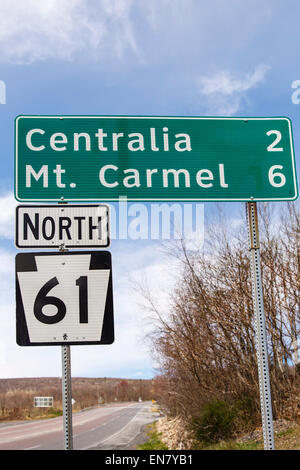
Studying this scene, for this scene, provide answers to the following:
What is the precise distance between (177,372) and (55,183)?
15.7 meters

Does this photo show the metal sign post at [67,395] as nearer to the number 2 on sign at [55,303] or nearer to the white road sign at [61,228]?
the number 2 on sign at [55,303]

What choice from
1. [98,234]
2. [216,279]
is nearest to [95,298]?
[98,234]

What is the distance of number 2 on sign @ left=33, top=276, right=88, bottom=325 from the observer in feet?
12.6

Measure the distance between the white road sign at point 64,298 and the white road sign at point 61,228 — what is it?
9cm

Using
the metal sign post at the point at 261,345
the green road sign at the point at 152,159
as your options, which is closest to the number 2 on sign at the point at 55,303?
the green road sign at the point at 152,159

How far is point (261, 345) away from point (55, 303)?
162 cm

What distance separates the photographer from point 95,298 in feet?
12.7

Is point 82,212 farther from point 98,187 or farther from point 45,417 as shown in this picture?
point 45,417

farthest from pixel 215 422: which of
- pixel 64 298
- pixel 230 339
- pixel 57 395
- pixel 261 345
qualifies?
pixel 57 395

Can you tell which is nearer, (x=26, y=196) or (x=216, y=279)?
(x=26, y=196)

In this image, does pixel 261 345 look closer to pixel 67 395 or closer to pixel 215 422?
pixel 67 395

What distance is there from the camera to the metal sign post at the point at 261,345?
395 centimetres

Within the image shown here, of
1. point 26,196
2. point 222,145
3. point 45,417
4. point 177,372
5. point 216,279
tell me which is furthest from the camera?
point 45,417

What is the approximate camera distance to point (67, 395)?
3844 mm
